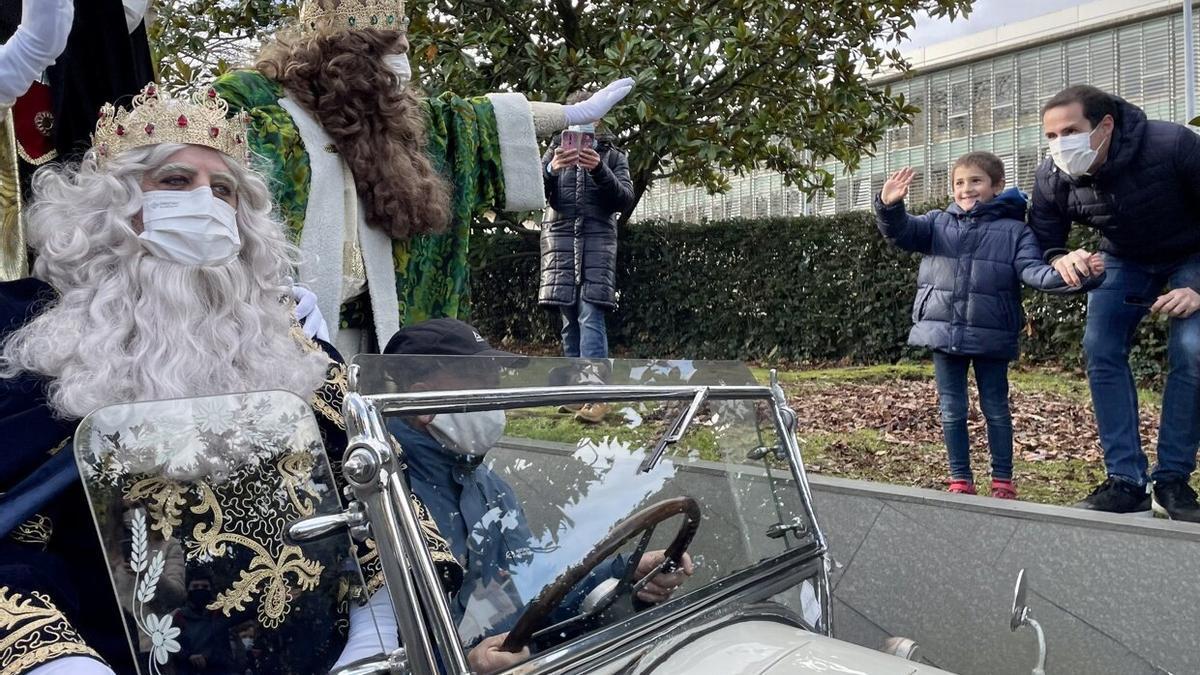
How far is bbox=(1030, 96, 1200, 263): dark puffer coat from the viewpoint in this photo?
12.8 ft

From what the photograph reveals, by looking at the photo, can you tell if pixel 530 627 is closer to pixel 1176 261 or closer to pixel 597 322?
pixel 1176 261

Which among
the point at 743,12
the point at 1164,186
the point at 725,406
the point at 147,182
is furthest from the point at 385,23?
the point at 743,12

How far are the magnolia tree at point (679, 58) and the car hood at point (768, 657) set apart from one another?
6.41 metres

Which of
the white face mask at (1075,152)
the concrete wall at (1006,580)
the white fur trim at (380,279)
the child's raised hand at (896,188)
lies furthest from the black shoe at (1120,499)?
the white fur trim at (380,279)

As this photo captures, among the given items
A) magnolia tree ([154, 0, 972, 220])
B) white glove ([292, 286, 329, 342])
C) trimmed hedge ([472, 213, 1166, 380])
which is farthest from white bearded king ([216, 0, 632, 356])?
trimmed hedge ([472, 213, 1166, 380])

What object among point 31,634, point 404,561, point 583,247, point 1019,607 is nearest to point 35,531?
point 31,634

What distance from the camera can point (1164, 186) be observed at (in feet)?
12.8

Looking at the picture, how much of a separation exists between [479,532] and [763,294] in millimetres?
10049

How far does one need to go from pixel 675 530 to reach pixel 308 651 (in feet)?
2.07

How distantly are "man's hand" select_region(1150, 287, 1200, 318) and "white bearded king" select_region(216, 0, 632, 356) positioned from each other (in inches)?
106

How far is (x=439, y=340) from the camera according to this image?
1.93m

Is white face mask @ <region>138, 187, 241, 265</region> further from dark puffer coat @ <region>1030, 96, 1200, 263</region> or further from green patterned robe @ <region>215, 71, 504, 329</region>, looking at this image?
dark puffer coat @ <region>1030, 96, 1200, 263</region>

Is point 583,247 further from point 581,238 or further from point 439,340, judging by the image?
point 439,340

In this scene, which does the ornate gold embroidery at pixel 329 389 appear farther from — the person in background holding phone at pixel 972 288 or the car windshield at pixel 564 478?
the person in background holding phone at pixel 972 288
